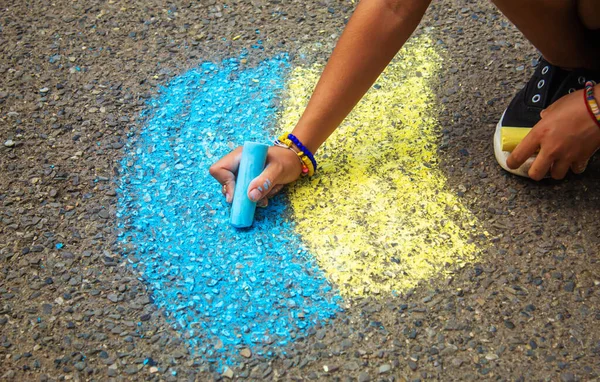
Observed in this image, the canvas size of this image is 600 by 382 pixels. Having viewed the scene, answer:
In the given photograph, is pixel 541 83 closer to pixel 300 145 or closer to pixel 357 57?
pixel 357 57

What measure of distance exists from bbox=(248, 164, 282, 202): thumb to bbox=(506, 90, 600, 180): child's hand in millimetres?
692

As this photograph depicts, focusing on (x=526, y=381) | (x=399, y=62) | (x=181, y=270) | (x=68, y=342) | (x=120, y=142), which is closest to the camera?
(x=526, y=381)

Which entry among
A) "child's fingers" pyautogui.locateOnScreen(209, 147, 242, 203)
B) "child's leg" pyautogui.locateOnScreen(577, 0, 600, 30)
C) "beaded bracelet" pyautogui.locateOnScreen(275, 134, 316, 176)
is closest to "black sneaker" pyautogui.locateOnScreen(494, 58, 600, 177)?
"child's leg" pyautogui.locateOnScreen(577, 0, 600, 30)

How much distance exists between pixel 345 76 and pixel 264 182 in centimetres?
38

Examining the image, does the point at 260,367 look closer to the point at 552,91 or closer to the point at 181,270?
the point at 181,270

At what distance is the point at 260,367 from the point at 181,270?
0.37m

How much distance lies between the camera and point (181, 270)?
1.57 meters

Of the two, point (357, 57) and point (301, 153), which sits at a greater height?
point (357, 57)

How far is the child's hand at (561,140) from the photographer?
1551 mm

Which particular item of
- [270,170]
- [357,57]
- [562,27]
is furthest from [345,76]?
[562,27]

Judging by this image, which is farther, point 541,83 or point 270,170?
point 541,83

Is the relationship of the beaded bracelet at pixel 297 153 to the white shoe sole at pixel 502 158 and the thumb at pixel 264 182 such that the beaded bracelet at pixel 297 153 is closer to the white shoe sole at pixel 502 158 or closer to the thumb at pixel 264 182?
the thumb at pixel 264 182

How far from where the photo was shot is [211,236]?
64.8 inches

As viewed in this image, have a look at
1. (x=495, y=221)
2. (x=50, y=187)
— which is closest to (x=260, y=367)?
(x=495, y=221)
